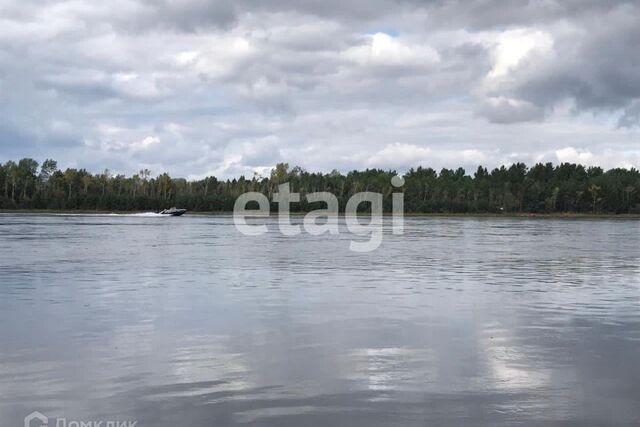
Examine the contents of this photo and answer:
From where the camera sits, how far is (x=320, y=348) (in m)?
13.4

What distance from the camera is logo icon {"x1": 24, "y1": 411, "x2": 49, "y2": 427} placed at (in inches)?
348

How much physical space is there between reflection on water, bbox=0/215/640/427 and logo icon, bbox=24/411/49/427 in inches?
6.6

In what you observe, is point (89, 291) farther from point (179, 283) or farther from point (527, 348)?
point (527, 348)

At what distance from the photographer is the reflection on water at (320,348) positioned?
961 cm

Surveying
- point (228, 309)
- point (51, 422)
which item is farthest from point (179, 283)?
point (51, 422)

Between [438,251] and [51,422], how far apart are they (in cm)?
3627

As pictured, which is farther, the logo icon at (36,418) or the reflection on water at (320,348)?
the reflection on water at (320,348)

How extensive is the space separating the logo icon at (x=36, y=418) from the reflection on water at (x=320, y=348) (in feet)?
0.55

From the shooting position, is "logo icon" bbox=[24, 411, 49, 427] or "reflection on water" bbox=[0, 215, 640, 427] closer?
"logo icon" bbox=[24, 411, 49, 427]

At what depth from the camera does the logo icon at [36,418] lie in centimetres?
884

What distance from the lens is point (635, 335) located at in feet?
49.0

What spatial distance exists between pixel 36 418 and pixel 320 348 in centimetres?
556

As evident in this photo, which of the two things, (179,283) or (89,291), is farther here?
(179,283)

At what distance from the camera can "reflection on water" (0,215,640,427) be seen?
9.61 meters
